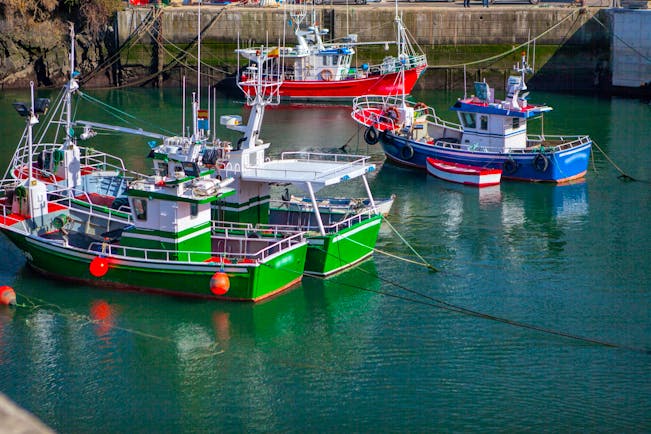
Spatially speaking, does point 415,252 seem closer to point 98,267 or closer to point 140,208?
point 140,208

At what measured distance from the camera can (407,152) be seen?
3244 centimetres

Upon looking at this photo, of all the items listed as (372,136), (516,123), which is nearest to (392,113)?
(372,136)

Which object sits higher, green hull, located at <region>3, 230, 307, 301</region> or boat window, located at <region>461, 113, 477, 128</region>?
boat window, located at <region>461, 113, 477, 128</region>

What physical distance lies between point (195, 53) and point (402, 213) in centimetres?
2650

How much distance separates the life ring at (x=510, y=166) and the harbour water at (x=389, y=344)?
15.8ft

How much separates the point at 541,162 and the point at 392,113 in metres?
6.16

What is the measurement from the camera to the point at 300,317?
18.6 meters

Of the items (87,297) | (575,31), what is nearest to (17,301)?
(87,297)

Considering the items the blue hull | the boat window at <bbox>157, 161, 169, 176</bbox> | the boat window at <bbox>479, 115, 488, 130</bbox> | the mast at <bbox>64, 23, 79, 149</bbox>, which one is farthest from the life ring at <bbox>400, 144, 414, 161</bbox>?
the boat window at <bbox>157, 161, 169, 176</bbox>

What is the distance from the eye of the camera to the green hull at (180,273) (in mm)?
18719

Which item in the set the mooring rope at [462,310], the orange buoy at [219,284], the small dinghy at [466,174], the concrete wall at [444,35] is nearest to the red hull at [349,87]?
the concrete wall at [444,35]

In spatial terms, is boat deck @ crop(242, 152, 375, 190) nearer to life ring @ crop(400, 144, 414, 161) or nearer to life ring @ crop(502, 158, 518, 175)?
life ring @ crop(502, 158, 518, 175)

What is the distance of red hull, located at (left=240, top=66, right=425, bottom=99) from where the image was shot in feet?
153

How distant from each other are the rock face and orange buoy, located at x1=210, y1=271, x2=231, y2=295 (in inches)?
1337
